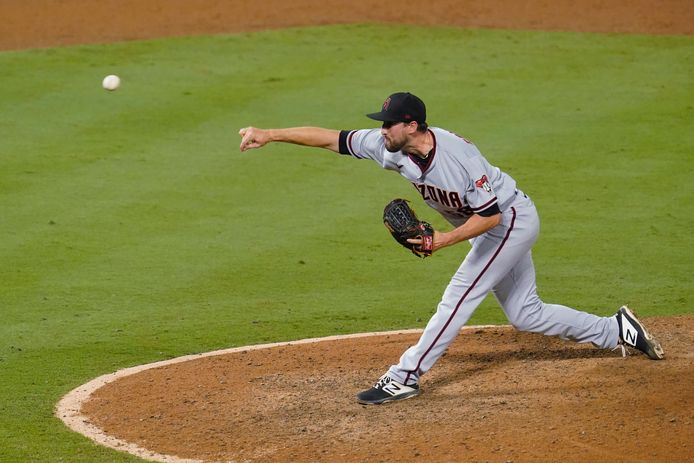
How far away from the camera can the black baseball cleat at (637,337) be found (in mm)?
7180

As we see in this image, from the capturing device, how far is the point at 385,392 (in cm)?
678

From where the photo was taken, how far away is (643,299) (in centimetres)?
923

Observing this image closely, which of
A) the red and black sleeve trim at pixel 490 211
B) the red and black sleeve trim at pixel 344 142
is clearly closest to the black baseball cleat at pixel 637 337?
the red and black sleeve trim at pixel 490 211

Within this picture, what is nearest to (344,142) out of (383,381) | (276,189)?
(383,381)

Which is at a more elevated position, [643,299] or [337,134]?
[337,134]

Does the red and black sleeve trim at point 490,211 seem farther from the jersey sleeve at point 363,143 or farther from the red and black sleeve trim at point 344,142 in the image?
the red and black sleeve trim at point 344,142

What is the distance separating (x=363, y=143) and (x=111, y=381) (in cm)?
215

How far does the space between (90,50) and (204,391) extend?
10379 mm

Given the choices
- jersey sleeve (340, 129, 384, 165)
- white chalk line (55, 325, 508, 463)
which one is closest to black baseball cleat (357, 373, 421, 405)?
white chalk line (55, 325, 508, 463)

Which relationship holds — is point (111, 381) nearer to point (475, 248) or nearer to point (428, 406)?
point (428, 406)

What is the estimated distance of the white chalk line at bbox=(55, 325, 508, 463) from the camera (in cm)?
628

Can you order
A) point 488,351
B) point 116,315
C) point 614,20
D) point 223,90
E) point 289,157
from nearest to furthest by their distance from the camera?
point 488,351, point 116,315, point 289,157, point 223,90, point 614,20

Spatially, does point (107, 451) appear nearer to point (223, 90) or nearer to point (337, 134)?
point (337, 134)

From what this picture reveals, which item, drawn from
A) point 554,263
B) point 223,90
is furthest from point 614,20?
point 554,263
